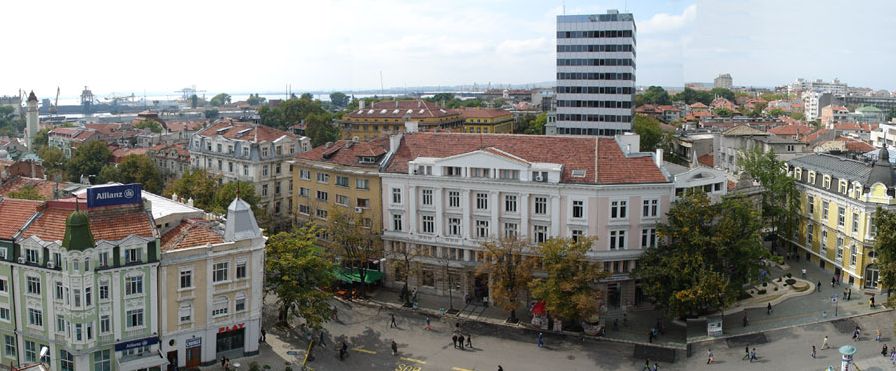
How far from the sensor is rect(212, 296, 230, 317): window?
49.7 m

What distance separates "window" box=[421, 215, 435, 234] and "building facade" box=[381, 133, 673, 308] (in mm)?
85

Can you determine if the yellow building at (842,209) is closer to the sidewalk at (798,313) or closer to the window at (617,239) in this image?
the sidewalk at (798,313)

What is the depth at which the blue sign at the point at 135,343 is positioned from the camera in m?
46.6

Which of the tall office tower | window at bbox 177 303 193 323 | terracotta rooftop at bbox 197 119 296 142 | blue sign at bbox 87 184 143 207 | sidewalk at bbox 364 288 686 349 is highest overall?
the tall office tower

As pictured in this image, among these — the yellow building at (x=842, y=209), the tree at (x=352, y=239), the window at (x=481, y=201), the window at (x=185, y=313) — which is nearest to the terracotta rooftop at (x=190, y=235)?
the window at (x=185, y=313)

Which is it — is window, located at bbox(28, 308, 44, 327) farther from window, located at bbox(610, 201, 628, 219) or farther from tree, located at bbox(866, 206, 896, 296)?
tree, located at bbox(866, 206, 896, 296)

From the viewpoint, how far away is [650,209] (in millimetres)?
60625

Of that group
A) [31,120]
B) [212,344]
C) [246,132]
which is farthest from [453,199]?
[31,120]

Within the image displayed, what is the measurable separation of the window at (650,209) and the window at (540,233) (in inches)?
304

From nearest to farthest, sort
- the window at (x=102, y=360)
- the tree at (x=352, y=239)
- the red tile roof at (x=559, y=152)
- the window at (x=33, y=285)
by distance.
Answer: the window at (x=33, y=285) → the window at (x=102, y=360) → the red tile roof at (x=559, y=152) → the tree at (x=352, y=239)

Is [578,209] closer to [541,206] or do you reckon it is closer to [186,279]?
[541,206]

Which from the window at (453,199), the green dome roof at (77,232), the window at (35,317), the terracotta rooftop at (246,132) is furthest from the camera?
the terracotta rooftop at (246,132)

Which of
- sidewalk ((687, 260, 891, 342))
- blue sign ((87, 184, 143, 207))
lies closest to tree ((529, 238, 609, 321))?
sidewalk ((687, 260, 891, 342))

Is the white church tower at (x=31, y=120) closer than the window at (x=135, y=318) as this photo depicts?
No
